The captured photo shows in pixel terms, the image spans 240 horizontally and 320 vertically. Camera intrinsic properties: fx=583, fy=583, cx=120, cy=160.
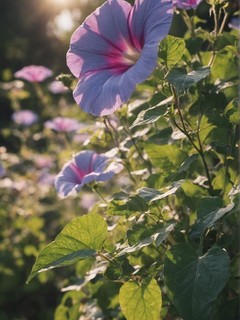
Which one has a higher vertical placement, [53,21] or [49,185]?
[53,21]

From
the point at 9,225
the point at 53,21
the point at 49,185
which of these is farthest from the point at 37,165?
the point at 53,21

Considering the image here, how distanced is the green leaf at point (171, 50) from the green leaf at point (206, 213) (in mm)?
294

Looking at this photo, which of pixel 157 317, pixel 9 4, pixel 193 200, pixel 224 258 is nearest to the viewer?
pixel 224 258

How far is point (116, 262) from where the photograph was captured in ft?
4.04

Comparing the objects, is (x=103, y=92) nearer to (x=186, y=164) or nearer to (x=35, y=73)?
(x=186, y=164)

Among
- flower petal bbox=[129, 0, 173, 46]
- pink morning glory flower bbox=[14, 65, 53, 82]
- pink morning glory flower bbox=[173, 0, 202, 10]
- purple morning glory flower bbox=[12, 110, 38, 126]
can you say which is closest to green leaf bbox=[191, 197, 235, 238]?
flower petal bbox=[129, 0, 173, 46]

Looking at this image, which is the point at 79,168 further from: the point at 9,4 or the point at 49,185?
the point at 9,4

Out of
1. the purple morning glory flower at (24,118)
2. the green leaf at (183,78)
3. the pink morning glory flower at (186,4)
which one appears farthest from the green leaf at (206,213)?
A: the purple morning glory flower at (24,118)

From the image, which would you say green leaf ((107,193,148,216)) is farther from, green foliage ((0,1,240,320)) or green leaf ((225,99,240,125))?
green leaf ((225,99,240,125))

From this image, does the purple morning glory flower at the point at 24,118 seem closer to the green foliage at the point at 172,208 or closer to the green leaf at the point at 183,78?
the green foliage at the point at 172,208

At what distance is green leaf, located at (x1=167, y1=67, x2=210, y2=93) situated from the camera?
1103 mm

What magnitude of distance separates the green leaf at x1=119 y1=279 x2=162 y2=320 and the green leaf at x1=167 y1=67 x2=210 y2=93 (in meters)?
0.40

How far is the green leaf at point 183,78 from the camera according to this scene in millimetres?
1103

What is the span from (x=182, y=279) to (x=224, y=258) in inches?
3.5
